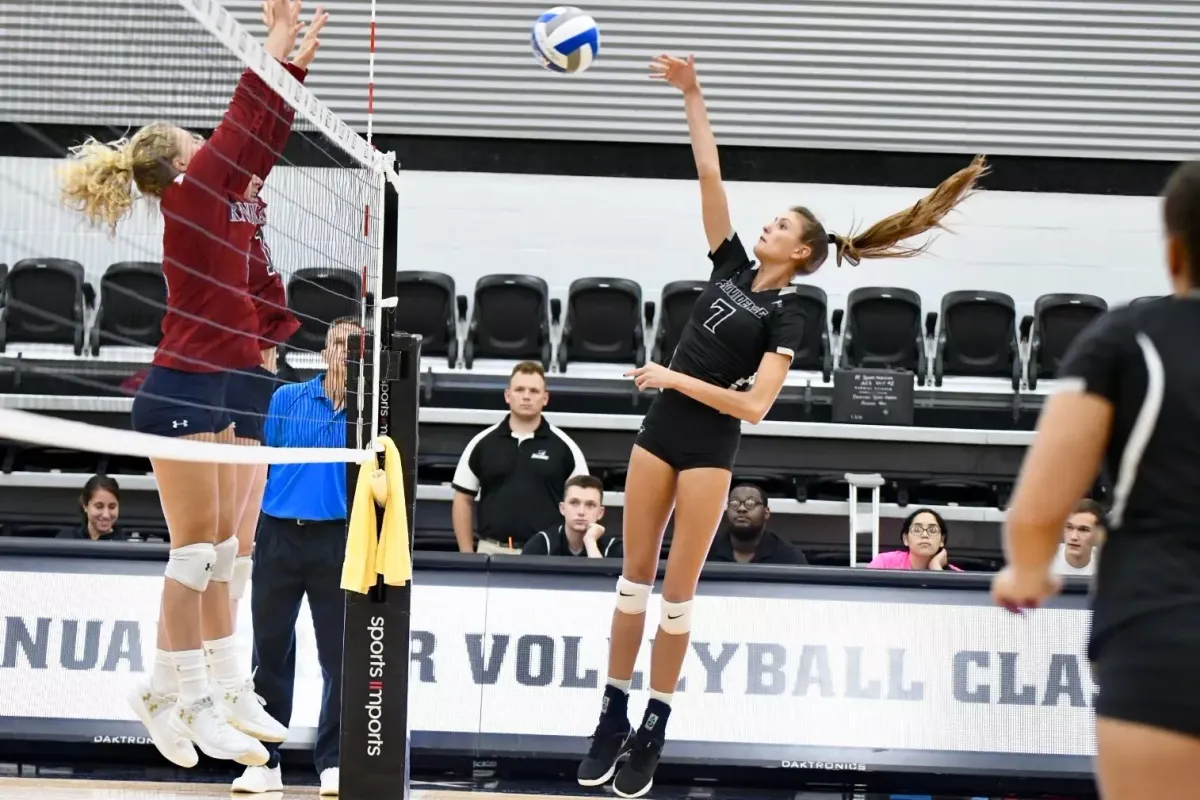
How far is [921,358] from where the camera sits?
12.2 metres

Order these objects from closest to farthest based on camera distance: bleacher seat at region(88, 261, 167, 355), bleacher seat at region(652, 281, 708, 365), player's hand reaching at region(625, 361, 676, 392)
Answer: player's hand reaching at region(625, 361, 676, 392) → bleacher seat at region(88, 261, 167, 355) → bleacher seat at region(652, 281, 708, 365)

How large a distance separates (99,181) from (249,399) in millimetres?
1025

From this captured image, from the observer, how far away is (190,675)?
5164 mm

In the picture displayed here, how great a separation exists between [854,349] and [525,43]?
401 cm

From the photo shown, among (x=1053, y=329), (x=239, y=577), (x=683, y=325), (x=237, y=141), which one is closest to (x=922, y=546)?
(x=683, y=325)

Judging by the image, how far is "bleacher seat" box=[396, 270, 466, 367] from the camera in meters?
12.0

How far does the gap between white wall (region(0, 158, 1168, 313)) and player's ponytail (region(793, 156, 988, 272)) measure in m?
7.36

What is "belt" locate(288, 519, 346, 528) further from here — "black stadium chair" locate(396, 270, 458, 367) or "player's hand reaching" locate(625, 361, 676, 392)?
"black stadium chair" locate(396, 270, 458, 367)

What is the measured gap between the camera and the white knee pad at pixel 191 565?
201 inches

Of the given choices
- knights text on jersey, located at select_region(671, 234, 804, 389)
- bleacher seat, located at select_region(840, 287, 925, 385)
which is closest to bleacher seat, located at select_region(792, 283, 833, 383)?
bleacher seat, located at select_region(840, 287, 925, 385)

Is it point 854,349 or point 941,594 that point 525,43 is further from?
point 941,594

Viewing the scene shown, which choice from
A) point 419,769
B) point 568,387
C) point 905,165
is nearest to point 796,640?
point 419,769

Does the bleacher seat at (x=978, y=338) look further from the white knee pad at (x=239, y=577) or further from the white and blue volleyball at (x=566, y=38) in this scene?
the white knee pad at (x=239, y=577)

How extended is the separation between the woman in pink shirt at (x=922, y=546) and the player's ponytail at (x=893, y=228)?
3.16 meters
